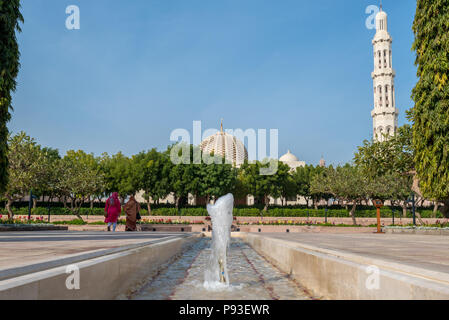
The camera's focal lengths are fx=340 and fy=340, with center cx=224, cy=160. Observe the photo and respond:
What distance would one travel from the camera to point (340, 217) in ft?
143

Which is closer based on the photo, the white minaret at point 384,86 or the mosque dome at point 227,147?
the white minaret at point 384,86

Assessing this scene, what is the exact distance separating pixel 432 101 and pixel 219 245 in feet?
47.4

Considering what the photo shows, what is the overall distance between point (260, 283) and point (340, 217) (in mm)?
41693

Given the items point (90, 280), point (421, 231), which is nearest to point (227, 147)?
point (421, 231)

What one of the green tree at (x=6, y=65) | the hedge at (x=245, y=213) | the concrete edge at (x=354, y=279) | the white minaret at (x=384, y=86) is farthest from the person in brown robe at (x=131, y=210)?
the white minaret at (x=384, y=86)

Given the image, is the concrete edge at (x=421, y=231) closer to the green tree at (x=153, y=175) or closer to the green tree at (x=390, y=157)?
the green tree at (x=390, y=157)

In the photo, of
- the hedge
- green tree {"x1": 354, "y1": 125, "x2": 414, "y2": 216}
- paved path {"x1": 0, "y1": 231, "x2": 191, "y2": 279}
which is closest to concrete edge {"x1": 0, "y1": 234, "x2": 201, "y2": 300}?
paved path {"x1": 0, "y1": 231, "x2": 191, "y2": 279}

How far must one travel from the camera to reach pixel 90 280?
110 inches

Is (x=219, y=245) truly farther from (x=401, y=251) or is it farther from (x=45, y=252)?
(x=401, y=251)

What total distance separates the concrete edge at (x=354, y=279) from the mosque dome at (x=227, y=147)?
80737 mm

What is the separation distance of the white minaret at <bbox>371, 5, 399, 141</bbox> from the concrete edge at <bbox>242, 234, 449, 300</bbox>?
207ft

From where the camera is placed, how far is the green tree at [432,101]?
14.7 meters

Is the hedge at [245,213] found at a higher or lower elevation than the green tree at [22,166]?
lower
